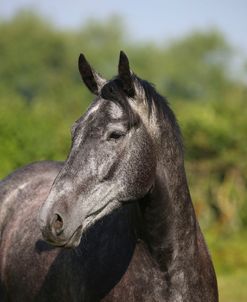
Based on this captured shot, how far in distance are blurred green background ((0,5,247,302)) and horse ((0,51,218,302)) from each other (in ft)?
20.6

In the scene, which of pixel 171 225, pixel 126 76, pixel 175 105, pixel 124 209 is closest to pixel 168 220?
pixel 171 225

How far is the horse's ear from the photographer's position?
14.0ft

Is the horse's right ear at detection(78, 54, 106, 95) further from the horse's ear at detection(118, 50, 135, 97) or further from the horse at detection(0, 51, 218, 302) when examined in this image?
the horse's ear at detection(118, 50, 135, 97)

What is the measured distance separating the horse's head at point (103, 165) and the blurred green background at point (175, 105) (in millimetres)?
6868

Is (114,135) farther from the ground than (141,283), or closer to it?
farther from the ground

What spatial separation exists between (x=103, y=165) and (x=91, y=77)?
2.04 feet

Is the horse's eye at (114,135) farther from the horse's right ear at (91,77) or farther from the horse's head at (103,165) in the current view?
the horse's right ear at (91,77)

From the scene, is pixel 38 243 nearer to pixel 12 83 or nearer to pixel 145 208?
pixel 145 208

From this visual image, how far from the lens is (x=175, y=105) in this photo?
30.0 meters

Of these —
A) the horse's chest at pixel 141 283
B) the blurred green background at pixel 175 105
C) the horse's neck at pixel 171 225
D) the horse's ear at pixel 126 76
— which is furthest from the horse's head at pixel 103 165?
the blurred green background at pixel 175 105

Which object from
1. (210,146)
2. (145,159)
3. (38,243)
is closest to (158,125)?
(145,159)

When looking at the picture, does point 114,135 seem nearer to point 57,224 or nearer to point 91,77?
point 91,77

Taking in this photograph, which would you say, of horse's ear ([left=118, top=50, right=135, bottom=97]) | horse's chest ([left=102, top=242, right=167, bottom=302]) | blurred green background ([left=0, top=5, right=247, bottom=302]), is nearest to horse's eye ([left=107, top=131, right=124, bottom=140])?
horse's ear ([left=118, top=50, right=135, bottom=97])

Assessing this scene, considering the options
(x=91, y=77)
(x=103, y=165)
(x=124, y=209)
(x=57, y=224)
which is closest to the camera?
(x=57, y=224)
